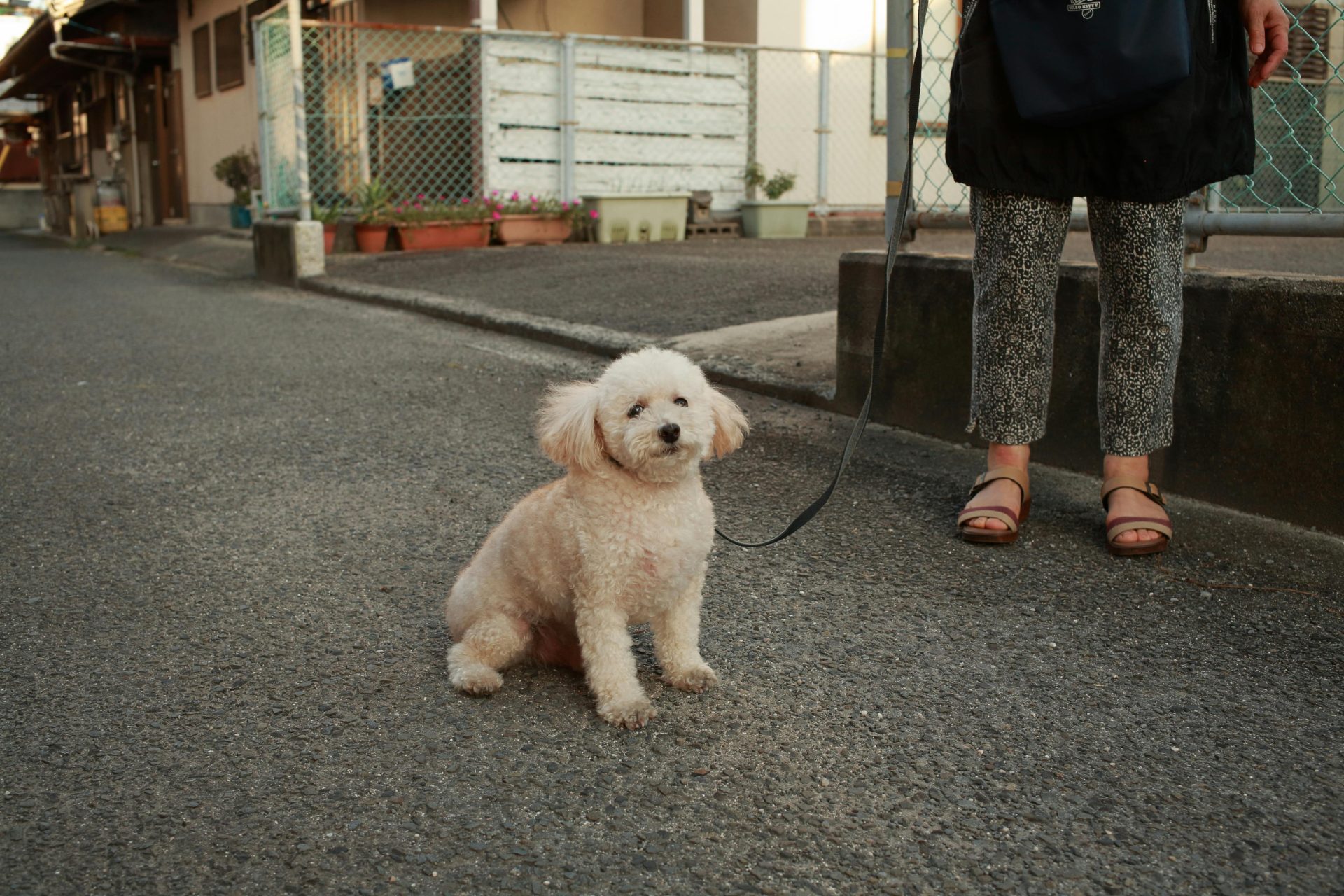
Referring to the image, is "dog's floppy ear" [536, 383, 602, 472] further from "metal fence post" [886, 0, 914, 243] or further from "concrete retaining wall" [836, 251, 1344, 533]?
"metal fence post" [886, 0, 914, 243]

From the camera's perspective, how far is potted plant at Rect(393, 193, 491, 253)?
1088 cm

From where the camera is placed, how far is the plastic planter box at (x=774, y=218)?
12.3 metres

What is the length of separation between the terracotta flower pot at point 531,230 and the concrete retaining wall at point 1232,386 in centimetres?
753

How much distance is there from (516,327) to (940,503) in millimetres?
3764

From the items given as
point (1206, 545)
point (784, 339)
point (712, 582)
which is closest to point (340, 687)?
point (712, 582)

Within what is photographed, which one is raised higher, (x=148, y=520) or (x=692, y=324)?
(x=692, y=324)

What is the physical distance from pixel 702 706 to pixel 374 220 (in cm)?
946

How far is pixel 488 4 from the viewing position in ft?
38.5

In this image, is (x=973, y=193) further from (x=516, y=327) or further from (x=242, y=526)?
(x=516, y=327)

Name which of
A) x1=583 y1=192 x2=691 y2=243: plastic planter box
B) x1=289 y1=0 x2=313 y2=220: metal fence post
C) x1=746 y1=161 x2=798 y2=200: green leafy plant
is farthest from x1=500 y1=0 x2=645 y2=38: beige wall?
x1=289 y1=0 x2=313 y2=220: metal fence post

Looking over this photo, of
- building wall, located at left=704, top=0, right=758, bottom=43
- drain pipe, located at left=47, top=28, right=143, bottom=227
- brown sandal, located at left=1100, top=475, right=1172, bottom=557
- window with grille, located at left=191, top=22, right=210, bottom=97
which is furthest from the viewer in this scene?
drain pipe, located at left=47, top=28, right=143, bottom=227

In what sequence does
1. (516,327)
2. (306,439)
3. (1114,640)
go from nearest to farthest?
1. (1114,640)
2. (306,439)
3. (516,327)

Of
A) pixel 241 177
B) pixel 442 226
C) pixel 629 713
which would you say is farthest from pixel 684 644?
pixel 241 177

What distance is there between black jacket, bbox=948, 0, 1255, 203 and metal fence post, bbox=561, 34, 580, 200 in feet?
29.6
